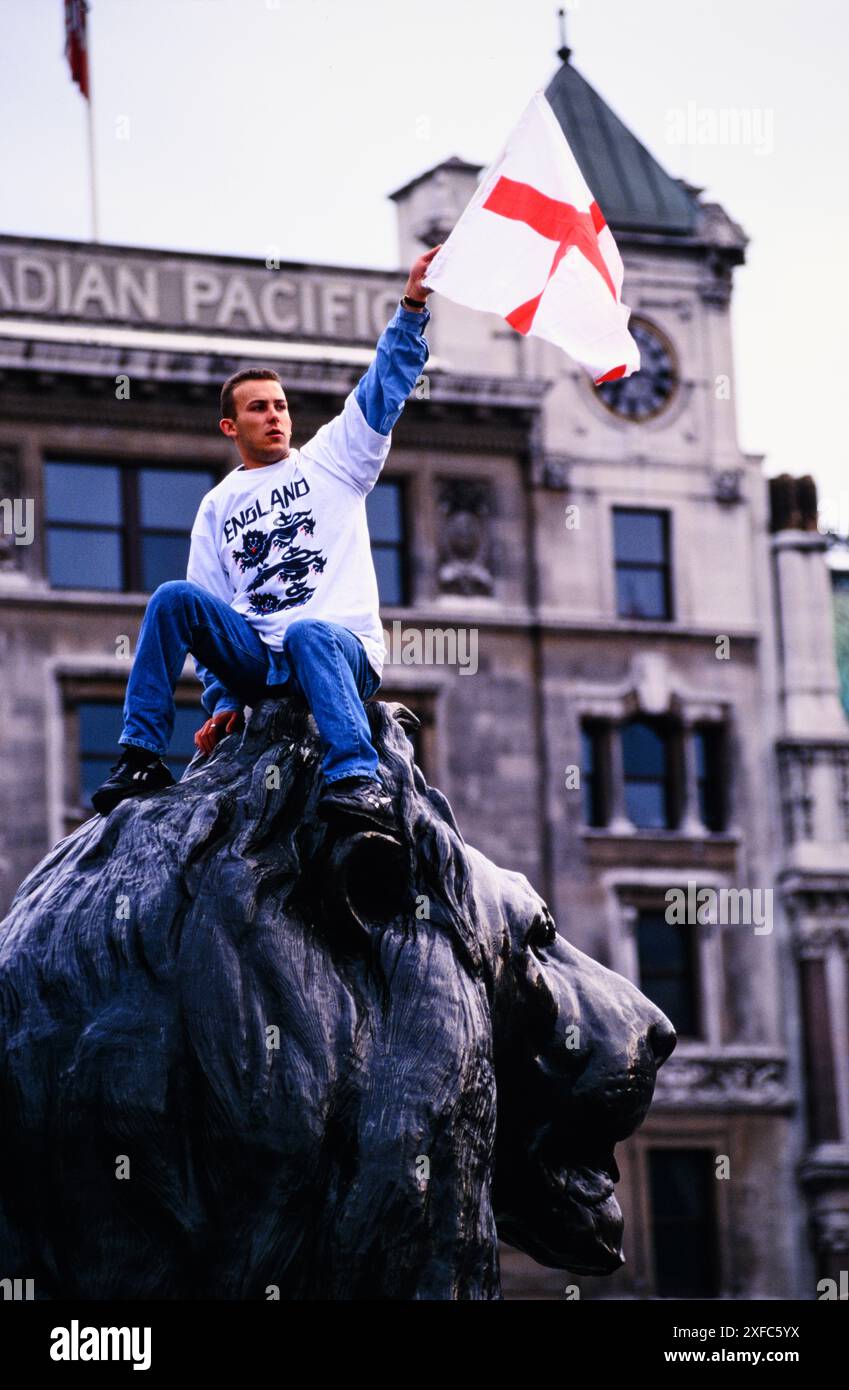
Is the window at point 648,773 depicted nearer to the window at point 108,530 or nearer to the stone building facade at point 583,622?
the stone building facade at point 583,622

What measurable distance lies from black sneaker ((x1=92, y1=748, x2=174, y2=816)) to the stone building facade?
87.4 ft

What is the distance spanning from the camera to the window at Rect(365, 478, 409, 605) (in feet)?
123

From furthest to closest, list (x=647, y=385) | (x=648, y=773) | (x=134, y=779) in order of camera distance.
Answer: (x=647, y=385)
(x=648, y=773)
(x=134, y=779)

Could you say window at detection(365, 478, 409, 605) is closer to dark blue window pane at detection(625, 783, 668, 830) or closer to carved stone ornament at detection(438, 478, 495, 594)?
carved stone ornament at detection(438, 478, 495, 594)

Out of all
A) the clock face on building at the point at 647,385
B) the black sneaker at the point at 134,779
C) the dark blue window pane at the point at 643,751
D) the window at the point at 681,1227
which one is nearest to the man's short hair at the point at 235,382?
the black sneaker at the point at 134,779

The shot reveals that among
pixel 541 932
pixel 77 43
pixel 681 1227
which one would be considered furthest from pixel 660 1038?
pixel 77 43

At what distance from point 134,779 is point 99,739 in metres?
27.5

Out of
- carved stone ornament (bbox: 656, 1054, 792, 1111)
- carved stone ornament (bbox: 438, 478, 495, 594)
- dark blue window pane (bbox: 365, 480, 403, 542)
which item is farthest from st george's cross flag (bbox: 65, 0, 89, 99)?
carved stone ornament (bbox: 656, 1054, 792, 1111)

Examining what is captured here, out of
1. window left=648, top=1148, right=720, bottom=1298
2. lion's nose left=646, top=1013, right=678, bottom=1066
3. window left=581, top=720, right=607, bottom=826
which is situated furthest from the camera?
window left=581, top=720, right=607, bottom=826

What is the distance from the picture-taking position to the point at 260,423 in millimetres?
8352

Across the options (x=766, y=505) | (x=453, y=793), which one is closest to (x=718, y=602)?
(x=766, y=505)

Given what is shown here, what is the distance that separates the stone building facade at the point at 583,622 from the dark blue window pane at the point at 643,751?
50 millimetres

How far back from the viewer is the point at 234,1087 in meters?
7.48

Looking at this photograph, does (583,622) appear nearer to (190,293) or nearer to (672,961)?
(672,961)
